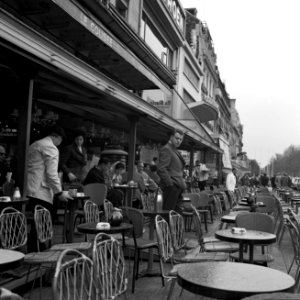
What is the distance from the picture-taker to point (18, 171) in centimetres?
599

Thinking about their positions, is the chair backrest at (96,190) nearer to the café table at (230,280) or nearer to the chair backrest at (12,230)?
the chair backrest at (12,230)

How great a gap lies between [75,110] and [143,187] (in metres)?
3.03

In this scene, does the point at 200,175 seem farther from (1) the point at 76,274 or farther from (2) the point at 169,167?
(1) the point at 76,274

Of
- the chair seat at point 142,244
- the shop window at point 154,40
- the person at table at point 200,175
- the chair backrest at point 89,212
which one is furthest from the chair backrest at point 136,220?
the person at table at point 200,175

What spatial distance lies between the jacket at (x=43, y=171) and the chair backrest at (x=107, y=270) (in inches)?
94.3

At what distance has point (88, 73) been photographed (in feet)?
21.0

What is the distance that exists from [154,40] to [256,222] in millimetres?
16596

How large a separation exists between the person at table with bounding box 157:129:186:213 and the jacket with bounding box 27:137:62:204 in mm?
2312

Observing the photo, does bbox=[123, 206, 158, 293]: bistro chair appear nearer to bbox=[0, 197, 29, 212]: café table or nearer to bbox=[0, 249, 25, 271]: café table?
bbox=[0, 197, 29, 212]: café table

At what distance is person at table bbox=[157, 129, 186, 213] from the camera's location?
780 cm

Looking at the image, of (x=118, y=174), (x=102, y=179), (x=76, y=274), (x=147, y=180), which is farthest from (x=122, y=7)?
(x=76, y=274)

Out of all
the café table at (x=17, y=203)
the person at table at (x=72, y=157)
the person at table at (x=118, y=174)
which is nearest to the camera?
the café table at (x=17, y=203)

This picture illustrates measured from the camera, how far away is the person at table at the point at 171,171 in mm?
7805

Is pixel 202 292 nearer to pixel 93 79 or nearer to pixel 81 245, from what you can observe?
pixel 81 245
